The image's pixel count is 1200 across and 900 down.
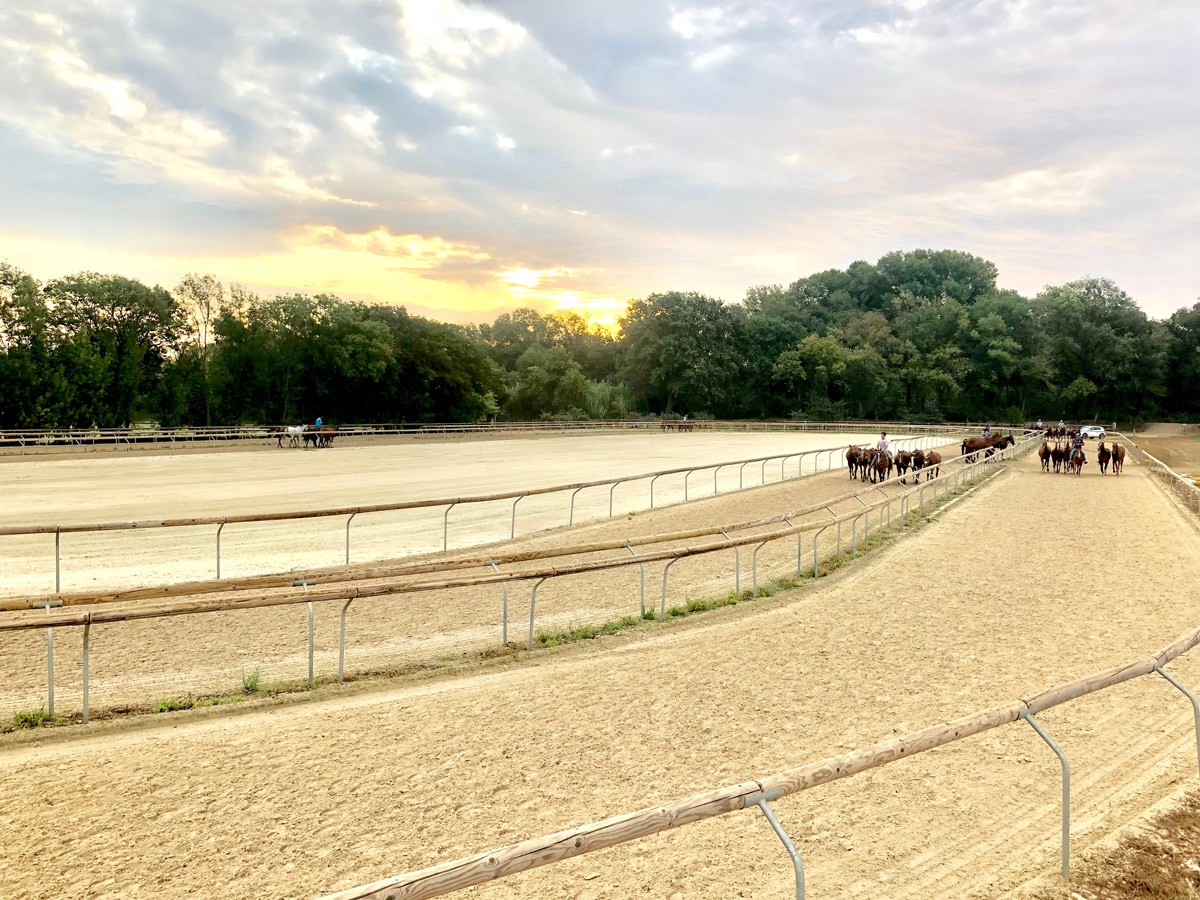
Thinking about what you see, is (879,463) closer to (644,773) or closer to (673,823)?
(644,773)

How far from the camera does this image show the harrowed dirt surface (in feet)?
14.9

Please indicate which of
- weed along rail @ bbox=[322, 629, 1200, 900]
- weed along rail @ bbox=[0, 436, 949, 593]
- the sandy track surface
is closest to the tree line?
weed along rail @ bbox=[0, 436, 949, 593]

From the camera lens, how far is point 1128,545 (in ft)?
49.7

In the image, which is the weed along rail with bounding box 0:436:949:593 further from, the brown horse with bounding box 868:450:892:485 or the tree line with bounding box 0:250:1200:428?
the tree line with bounding box 0:250:1200:428

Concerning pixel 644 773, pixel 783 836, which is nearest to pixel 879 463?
pixel 644 773

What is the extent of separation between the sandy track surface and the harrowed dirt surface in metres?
1.12

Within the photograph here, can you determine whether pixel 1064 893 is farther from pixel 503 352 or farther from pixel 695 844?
pixel 503 352

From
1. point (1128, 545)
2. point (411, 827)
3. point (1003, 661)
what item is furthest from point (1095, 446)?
point (411, 827)

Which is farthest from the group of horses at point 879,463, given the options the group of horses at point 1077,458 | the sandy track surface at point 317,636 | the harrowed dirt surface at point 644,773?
the harrowed dirt surface at point 644,773

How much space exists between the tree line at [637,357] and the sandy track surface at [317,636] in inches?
1589

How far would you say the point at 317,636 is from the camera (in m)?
9.54

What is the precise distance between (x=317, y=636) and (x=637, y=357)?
242ft

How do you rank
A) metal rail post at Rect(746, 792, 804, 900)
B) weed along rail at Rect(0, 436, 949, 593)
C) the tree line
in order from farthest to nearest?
the tree line
weed along rail at Rect(0, 436, 949, 593)
metal rail post at Rect(746, 792, 804, 900)

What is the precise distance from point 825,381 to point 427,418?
Answer: 1657 inches
